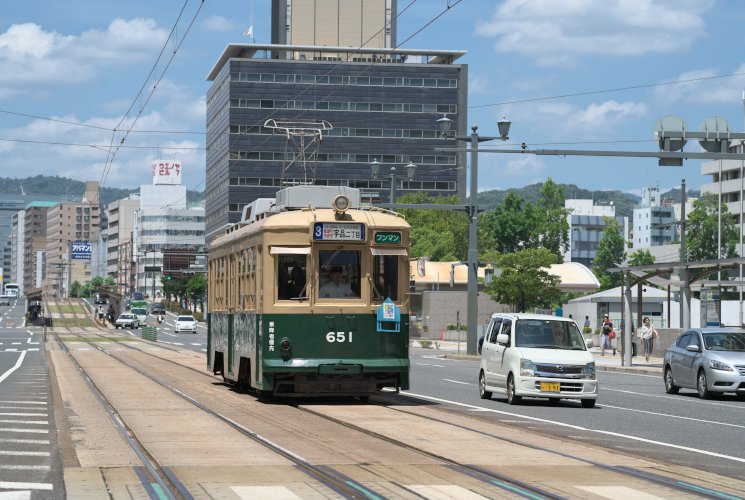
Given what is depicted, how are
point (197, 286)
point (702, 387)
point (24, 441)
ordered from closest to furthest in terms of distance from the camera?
point (24, 441), point (702, 387), point (197, 286)

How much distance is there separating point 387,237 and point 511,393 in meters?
4.13

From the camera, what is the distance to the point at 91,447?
14914 mm

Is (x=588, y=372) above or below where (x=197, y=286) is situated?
below

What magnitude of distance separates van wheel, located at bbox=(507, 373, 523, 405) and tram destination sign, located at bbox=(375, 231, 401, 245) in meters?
3.73

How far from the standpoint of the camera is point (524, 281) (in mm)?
73562

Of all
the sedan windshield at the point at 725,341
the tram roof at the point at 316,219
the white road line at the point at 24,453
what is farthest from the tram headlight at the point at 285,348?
the sedan windshield at the point at 725,341

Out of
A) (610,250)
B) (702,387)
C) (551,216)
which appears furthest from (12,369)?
(610,250)

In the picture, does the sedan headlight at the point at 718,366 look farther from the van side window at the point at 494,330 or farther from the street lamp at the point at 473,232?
the street lamp at the point at 473,232

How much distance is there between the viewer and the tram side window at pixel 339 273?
72.9 feet

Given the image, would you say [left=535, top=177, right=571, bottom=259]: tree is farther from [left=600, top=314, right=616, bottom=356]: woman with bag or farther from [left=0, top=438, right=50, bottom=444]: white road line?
[left=0, top=438, right=50, bottom=444]: white road line

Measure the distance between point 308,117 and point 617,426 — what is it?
13845 centimetres

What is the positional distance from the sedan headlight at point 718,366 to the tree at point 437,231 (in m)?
75.1

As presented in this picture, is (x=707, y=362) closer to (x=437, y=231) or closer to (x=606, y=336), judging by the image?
(x=606, y=336)

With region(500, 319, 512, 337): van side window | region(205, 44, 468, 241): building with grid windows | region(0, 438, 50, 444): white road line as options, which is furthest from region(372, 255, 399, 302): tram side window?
region(205, 44, 468, 241): building with grid windows
